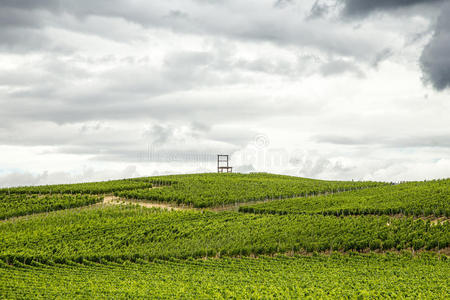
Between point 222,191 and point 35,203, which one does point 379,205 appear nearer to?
point 222,191

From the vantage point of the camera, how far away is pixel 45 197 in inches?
2446

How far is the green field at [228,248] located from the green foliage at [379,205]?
0.14 metres

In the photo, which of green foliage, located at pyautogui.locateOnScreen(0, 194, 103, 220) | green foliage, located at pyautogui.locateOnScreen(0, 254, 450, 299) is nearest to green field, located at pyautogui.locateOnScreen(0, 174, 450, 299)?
green foliage, located at pyautogui.locateOnScreen(0, 254, 450, 299)

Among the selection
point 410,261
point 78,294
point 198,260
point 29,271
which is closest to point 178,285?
point 78,294

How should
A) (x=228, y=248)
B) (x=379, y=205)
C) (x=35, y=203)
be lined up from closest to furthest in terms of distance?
(x=228, y=248), (x=379, y=205), (x=35, y=203)

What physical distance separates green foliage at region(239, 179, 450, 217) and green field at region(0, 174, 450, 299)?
136 millimetres

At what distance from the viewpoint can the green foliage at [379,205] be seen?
1790 inches

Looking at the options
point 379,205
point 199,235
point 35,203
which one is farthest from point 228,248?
point 35,203

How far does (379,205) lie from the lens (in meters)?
49.1

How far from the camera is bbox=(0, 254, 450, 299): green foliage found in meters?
21.3

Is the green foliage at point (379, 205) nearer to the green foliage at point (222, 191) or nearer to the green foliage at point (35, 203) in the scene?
the green foliage at point (222, 191)

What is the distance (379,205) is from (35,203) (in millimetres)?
46893

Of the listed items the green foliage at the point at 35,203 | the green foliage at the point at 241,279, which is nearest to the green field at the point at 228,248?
the green foliage at the point at 241,279

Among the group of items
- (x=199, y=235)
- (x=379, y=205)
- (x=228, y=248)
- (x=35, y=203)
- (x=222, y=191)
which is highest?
(x=222, y=191)
